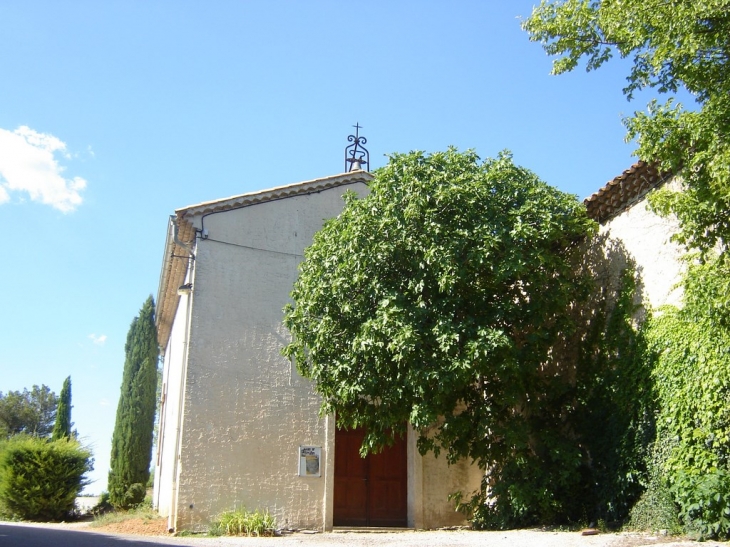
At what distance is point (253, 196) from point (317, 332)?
14.1 feet

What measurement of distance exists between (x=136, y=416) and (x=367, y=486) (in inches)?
300

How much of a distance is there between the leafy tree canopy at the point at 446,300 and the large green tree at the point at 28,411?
1405 inches

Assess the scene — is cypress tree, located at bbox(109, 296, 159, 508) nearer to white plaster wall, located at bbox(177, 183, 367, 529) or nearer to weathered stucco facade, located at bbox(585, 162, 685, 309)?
white plaster wall, located at bbox(177, 183, 367, 529)

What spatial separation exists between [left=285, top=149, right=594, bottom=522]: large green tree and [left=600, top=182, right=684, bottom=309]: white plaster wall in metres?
0.65

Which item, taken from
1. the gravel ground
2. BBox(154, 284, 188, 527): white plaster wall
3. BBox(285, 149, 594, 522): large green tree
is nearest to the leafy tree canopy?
BBox(285, 149, 594, 522): large green tree

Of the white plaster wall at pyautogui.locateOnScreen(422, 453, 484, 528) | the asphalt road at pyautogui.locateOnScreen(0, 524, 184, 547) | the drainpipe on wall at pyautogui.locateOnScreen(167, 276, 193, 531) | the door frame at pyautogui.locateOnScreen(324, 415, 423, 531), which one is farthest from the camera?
the white plaster wall at pyautogui.locateOnScreen(422, 453, 484, 528)

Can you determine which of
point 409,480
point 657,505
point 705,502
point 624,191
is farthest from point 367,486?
point 624,191

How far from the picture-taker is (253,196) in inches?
578

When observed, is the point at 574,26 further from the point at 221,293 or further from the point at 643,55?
the point at 221,293

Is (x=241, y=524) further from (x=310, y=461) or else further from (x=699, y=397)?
(x=699, y=397)

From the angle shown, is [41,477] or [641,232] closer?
[641,232]

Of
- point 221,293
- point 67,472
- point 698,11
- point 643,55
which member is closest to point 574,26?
point 643,55

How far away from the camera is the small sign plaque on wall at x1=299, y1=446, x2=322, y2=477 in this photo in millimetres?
13836

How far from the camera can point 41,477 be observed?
15.8 meters
